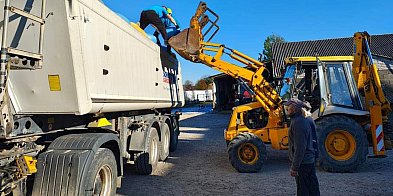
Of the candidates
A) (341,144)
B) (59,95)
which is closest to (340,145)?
(341,144)

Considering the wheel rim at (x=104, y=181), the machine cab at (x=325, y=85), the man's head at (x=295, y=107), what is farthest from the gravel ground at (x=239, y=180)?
the man's head at (x=295, y=107)

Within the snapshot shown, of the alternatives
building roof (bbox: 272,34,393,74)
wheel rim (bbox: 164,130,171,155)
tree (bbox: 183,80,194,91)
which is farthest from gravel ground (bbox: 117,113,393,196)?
tree (bbox: 183,80,194,91)

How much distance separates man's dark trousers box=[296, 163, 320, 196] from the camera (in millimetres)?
4152

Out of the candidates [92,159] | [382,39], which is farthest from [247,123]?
[382,39]

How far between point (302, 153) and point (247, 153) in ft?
9.52

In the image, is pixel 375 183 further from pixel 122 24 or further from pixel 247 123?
pixel 122 24

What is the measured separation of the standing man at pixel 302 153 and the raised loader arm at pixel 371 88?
11.0 feet

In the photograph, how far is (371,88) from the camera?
22.7 ft

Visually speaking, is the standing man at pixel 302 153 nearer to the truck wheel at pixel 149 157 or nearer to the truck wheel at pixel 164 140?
the truck wheel at pixel 149 157

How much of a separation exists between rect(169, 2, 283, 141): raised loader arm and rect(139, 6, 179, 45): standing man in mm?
470

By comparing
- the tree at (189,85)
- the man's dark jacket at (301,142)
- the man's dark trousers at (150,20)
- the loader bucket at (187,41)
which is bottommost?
the man's dark jacket at (301,142)

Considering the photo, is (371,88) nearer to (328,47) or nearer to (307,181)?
(307,181)

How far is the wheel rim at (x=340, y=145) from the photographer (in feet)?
21.8

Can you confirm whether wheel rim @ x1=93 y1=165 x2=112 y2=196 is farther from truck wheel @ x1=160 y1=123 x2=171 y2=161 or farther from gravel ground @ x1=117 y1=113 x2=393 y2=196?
truck wheel @ x1=160 y1=123 x2=171 y2=161
